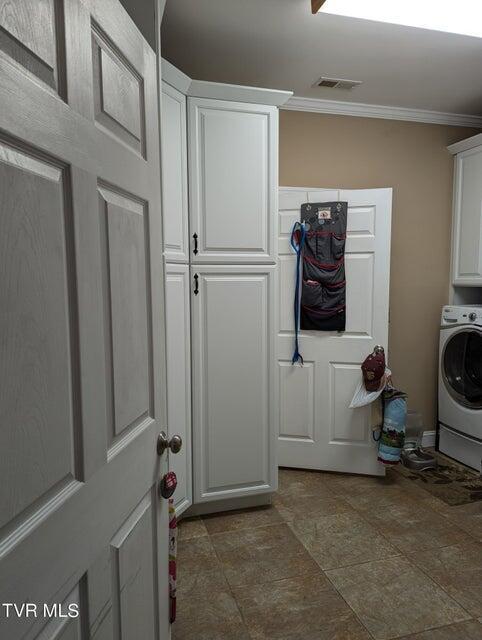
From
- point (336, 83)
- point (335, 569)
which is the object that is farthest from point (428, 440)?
point (336, 83)

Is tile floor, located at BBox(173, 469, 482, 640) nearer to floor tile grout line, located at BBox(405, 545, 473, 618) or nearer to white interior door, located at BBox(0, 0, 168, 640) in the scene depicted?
floor tile grout line, located at BBox(405, 545, 473, 618)

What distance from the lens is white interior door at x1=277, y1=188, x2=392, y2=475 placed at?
2.83 m

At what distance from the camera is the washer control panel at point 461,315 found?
117 inches

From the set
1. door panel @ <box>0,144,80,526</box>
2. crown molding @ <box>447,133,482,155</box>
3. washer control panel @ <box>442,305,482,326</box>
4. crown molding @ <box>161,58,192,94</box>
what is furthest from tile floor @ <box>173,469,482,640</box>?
crown molding @ <box>447,133,482,155</box>

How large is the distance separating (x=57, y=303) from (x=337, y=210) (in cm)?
242

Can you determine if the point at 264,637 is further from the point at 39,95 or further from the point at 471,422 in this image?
the point at 471,422

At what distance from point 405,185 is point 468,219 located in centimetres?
54

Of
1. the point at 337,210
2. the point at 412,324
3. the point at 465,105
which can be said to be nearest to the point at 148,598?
the point at 337,210

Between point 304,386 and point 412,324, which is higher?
point 412,324

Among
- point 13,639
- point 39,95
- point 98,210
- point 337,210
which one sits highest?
point 337,210

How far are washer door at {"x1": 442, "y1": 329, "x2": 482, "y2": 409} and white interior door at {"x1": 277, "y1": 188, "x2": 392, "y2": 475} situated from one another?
73cm

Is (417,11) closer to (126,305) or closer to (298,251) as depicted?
(298,251)

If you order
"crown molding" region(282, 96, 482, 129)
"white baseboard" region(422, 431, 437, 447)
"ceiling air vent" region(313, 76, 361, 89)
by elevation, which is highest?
"ceiling air vent" region(313, 76, 361, 89)

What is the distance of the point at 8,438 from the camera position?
58 cm
